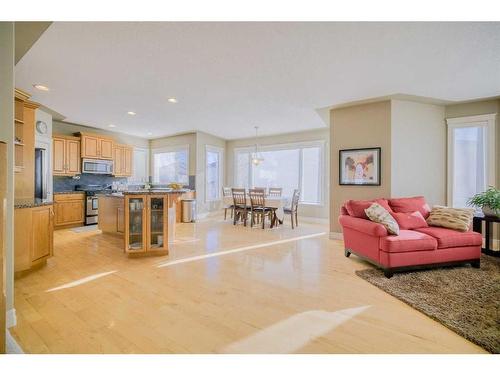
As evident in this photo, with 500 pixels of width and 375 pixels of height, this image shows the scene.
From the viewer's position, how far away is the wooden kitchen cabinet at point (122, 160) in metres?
6.75

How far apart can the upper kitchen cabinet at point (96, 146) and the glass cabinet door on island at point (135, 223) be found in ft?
11.8

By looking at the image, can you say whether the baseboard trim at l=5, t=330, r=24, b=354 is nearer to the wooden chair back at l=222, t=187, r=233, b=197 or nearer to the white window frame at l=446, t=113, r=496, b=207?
the wooden chair back at l=222, t=187, r=233, b=197

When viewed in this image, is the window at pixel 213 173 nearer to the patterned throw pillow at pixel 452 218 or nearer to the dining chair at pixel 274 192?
the dining chair at pixel 274 192

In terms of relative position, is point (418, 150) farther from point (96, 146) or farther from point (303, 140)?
point (96, 146)

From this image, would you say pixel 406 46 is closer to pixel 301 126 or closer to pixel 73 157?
pixel 301 126

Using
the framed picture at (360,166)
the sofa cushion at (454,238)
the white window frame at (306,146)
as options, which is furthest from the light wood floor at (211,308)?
the white window frame at (306,146)

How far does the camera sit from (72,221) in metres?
5.50

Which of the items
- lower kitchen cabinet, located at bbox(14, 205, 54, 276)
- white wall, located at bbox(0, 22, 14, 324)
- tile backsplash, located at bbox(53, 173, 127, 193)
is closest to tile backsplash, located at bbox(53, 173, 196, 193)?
tile backsplash, located at bbox(53, 173, 127, 193)

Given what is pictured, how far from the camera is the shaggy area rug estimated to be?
182 centimetres

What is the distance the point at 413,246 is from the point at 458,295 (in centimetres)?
66

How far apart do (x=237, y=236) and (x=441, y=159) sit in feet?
14.0

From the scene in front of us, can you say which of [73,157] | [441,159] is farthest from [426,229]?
[73,157]

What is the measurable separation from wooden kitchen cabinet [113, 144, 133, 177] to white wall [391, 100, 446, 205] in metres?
6.85

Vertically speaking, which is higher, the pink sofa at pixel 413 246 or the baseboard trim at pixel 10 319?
the pink sofa at pixel 413 246
